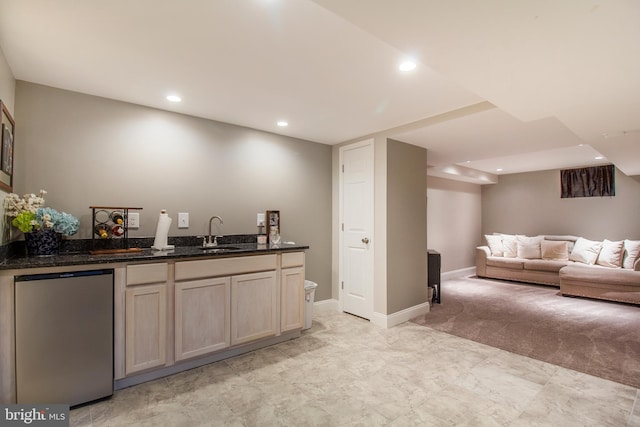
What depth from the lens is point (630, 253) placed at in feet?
16.0

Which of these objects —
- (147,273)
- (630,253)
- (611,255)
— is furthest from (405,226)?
(630,253)

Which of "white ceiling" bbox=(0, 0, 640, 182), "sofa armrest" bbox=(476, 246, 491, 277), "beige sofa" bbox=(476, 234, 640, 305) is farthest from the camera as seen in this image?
"sofa armrest" bbox=(476, 246, 491, 277)

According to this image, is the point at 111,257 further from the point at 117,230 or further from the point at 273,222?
the point at 273,222

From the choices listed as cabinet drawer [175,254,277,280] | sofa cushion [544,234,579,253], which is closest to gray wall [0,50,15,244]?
cabinet drawer [175,254,277,280]

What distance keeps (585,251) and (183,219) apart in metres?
6.63

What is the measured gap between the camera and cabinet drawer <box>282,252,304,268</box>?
9.89 ft

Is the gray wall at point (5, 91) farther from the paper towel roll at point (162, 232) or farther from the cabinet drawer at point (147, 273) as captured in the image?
the paper towel roll at point (162, 232)

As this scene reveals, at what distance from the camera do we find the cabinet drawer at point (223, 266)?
2393 mm

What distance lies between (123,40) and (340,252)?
3.13 m

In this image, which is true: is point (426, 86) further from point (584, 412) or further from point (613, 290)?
point (613, 290)

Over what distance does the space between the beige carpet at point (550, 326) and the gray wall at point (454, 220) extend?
1.18 metres

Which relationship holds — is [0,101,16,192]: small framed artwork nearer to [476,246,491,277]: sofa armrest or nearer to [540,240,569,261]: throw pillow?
[476,246,491,277]: sofa armrest

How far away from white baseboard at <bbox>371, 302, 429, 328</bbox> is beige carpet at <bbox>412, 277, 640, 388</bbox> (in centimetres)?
8

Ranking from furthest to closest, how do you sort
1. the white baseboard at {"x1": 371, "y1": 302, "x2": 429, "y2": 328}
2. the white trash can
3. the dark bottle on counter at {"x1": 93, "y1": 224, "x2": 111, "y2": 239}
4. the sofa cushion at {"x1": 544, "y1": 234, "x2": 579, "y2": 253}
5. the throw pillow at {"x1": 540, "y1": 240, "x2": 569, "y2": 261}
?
the sofa cushion at {"x1": 544, "y1": 234, "x2": 579, "y2": 253} < the throw pillow at {"x1": 540, "y1": 240, "x2": 569, "y2": 261} < the white baseboard at {"x1": 371, "y1": 302, "x2": 429, "y2": 328} < the white trash can < the dark bottle on counter at {"x1": 93, "y1": 224, "x2": 111, "y2": 239}
